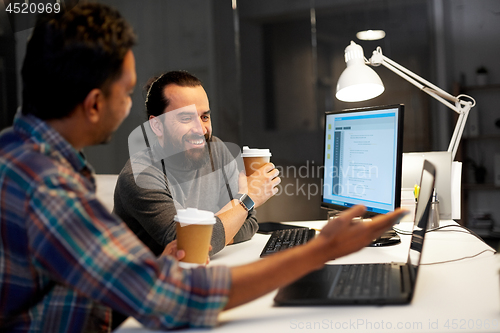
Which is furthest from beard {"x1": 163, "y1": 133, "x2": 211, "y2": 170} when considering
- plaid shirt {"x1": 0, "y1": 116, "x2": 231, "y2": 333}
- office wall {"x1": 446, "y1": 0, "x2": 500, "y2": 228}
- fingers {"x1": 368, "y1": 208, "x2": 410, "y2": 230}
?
office wall {"x1": 446, "y1": 0, "x2": 500, "y2": 228}

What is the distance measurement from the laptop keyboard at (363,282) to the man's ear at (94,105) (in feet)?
1.84

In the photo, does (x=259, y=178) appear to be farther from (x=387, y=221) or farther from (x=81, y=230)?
(x=81, y=230)

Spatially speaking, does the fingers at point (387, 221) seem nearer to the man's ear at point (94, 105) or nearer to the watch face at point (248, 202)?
the man's ear at point (94, 105)

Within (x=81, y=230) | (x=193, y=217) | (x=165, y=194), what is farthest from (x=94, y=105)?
(x=165, y=194)

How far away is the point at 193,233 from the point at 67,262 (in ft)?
1.46

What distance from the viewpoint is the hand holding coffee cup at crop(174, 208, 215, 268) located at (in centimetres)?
100

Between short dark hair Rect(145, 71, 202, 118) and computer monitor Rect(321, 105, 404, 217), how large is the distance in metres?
0.67

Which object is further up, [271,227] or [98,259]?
[98,259]

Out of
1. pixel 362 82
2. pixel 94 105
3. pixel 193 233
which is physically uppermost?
pixel 362 82

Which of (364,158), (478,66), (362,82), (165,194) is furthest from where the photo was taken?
(478,66)

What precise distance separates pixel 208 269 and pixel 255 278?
8 cm

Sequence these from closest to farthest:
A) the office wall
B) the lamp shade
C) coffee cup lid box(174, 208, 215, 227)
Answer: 1. coffee cup lid box(174, 208, 215, 227)
2. the lamp shade
3. the office wall

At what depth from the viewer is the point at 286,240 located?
1.35 metres

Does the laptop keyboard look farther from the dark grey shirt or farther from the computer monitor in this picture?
the dark grey shirt
